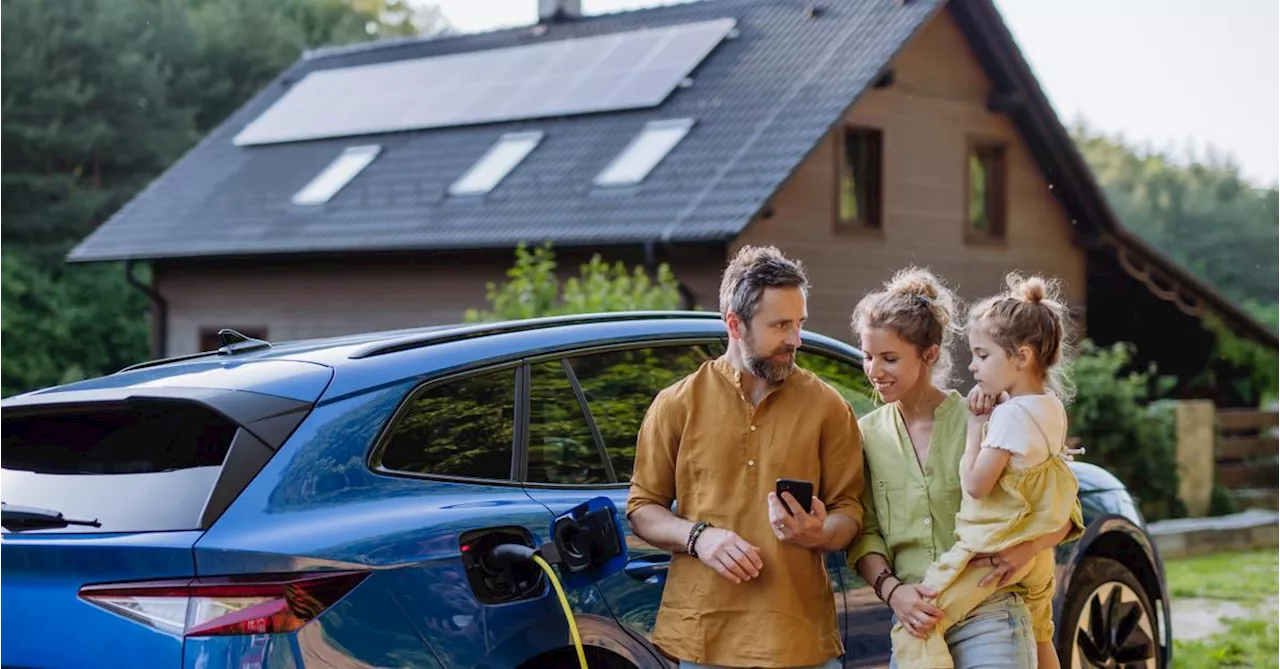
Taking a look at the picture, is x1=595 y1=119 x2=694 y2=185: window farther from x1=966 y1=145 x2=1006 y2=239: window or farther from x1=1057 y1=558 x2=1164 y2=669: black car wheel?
x1=1057 y1=558 x2=1164 y2=669: black car wheel

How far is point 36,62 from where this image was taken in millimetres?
38031

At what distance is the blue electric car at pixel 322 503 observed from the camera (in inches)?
147

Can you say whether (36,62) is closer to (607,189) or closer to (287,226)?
(287,226)

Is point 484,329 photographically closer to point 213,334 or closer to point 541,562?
point 541,562

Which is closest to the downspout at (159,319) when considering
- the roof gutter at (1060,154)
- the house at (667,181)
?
the house at (667,181)

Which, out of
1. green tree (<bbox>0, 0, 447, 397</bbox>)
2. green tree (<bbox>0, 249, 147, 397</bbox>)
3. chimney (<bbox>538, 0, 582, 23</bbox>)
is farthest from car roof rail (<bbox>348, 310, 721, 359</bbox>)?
green tree (<bbox>0, 249, 147, 397</bbox>)

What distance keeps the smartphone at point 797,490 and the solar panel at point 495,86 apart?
17.8 m

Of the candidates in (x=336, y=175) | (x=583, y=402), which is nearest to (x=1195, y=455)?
(x=336, y=175)

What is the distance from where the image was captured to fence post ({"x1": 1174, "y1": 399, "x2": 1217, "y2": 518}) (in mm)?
17625

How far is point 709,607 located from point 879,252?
17.5m

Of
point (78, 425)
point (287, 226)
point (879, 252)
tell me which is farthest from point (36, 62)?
point (78, 425)

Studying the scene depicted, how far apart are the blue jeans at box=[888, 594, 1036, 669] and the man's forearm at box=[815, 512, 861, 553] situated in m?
0.38

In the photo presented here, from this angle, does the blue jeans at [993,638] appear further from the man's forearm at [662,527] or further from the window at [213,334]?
the window at [213,334]

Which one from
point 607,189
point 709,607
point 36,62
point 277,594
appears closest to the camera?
point 277,594
